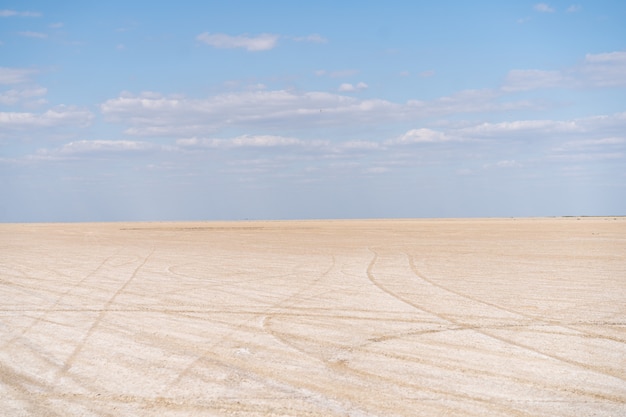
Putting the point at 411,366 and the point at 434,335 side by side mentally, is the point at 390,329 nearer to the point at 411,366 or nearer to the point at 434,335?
the point at 434,335

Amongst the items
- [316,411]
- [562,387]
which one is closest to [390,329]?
[562,387]

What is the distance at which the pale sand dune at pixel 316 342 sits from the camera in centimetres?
672

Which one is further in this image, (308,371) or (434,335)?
(434,335)

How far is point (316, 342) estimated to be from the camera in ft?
30.8

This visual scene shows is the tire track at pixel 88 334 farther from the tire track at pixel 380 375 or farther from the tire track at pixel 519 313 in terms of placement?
the tire track at pixel 519 313

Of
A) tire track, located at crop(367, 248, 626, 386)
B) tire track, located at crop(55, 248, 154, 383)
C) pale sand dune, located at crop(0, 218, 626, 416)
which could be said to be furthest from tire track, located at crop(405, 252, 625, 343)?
tire track, located at crop(55, 248, 154, 383)

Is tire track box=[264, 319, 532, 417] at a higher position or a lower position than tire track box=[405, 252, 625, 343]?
lower

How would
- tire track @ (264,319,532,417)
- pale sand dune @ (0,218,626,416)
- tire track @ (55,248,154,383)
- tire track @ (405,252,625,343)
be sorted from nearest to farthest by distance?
tire track @ (264,319,532,417)
pale sand dune @ (0,218,626,416)
tire track @ (55,248,154,383)
tire track @ (405,252,625,343)

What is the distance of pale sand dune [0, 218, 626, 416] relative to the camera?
672cm

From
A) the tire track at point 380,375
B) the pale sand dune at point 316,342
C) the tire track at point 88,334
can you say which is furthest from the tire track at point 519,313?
the tire track at point 88,334

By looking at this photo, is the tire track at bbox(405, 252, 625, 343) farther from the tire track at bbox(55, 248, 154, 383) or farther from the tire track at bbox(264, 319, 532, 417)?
the tire track at bbox(55, 248, 154, 383)

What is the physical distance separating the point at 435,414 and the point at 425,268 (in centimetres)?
1331

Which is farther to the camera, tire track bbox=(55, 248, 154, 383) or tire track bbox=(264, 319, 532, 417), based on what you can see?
tire track bbox=(55, 248, 154, 383)

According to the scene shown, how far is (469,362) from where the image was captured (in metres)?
8.22
